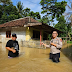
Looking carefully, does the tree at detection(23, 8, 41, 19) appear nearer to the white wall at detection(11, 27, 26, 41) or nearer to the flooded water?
the white wall at detection(11, 27, 26, 41)

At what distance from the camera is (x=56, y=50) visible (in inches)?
139

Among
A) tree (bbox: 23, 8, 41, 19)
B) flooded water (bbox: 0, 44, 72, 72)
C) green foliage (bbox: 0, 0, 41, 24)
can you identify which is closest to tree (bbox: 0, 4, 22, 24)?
green foliage (bbox: 0, 0, 41, 24)

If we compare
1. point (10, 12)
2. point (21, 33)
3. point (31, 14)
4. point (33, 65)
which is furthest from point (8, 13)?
point (33, 65)

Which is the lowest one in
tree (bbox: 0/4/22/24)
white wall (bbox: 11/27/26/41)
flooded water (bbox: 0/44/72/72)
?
flooded water (bbox: 0/44/72/72)

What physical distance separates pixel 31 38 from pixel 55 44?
8057 millimetres

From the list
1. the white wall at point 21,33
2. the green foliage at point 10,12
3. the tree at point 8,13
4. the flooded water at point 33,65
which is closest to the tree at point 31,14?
the green foliage at point 10,12

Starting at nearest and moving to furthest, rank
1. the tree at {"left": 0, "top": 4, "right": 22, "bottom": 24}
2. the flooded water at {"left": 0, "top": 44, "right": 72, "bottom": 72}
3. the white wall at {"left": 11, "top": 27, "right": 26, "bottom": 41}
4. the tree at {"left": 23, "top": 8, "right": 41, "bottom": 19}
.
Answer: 1. the flooded water at {"left": 0, "top": 44, "right": 72, "bottom": 72}
2. the white wall at {"left": 11, "top": 27, "right": 26, "bottom": 41}
3. the tree at {"left": 0, "top": 4, "right": 22, "bottom": 24}
4. the tree at {"left": 23, "top": 8, "right": 41, "bottom": 19}

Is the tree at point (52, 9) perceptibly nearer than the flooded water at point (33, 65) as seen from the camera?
No

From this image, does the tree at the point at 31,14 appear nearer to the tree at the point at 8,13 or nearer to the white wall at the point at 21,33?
the tree at the point at 8,13

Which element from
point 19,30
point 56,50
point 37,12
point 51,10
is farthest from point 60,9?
point 56,50

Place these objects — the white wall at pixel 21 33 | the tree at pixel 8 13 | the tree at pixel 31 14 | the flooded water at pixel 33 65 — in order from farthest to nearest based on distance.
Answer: the tree at pixel 31 14
the tree at pixel 8 13
the white wall at pixel 21 33
the flooded water at pixel 33 65

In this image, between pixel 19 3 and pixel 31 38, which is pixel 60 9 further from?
pixel 31 38

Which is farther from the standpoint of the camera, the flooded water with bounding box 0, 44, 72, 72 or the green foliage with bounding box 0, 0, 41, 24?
the green foliage with bounding box 0, 0, 41, 24

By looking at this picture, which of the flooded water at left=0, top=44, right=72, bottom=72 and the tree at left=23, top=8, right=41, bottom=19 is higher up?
the tree at left=23, top=8, right=41, bottom=19
